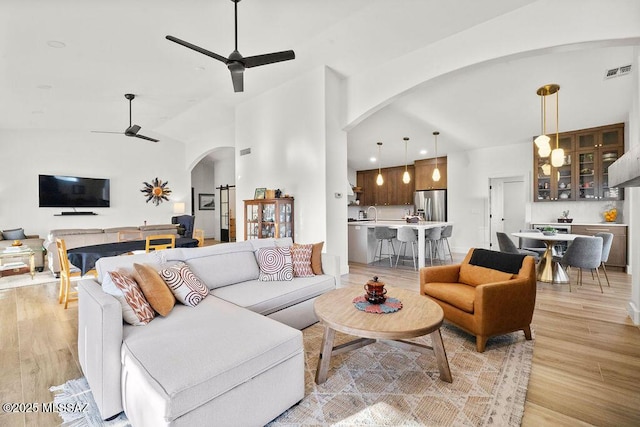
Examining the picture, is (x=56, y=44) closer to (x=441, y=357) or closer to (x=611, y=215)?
(x=441, y=357)

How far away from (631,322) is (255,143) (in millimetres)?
6025

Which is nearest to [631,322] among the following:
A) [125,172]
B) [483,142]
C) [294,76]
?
[483,142]

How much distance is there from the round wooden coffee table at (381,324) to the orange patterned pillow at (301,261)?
0.89 meters

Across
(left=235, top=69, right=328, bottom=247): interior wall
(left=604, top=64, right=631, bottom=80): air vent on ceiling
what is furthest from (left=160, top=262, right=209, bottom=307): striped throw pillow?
(left=604, top=64, right=631, bottom=80): air vent on ceiling

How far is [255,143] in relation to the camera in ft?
20.5

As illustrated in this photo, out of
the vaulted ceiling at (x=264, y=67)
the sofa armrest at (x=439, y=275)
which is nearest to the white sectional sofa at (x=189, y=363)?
the sofa armrest at (x=439, y=275)

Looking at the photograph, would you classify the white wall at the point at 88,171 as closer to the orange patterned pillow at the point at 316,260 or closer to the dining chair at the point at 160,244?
the dining chair at the point at 160,244

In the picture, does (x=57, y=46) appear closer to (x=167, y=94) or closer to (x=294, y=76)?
(x=167, y=94)

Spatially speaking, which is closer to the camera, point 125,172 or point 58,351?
point 58,351

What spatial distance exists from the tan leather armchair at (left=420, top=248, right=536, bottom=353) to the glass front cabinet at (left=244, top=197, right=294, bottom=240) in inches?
112

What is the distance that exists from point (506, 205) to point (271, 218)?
573 cm

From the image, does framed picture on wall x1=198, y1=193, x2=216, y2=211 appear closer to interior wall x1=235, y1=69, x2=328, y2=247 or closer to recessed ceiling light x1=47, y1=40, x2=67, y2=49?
interior wall x1=235, y1=69, x2=328, y2=247

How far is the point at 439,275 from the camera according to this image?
3158 millimetres

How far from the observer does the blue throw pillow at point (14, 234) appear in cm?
646
